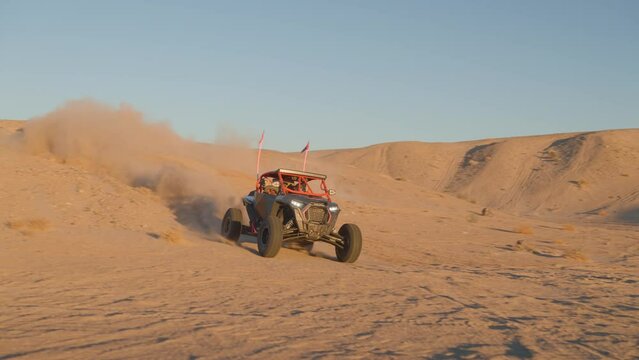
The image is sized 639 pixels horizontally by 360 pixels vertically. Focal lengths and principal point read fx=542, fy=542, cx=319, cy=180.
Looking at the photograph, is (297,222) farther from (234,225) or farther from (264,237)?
(234,225)

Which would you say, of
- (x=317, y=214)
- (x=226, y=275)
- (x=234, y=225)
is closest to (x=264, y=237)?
(x=317, y=214)

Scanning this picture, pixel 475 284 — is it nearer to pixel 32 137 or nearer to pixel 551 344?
pixel 551 344

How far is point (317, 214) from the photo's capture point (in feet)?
35.9

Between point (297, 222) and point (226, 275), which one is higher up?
point (297, 222)

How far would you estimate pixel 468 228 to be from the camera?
19141mm

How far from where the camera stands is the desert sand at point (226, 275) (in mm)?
5012

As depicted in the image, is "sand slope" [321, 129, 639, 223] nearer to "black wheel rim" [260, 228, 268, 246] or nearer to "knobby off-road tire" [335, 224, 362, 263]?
"knobby off-road tire" [335, 224, 362, 263]

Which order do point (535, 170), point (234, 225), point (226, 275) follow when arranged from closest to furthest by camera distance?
point (226, 275) → point (234, 225) → point (535, 170)

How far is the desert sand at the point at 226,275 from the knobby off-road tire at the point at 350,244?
369 mm

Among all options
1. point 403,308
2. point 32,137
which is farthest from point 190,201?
point 403,308

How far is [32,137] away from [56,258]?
1087 cm

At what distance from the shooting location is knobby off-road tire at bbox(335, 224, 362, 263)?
11125 mm

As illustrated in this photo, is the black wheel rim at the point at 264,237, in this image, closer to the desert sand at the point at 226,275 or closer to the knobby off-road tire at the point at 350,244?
the desert sand at the point at 226,275

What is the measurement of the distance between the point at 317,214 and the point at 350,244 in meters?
0.95
